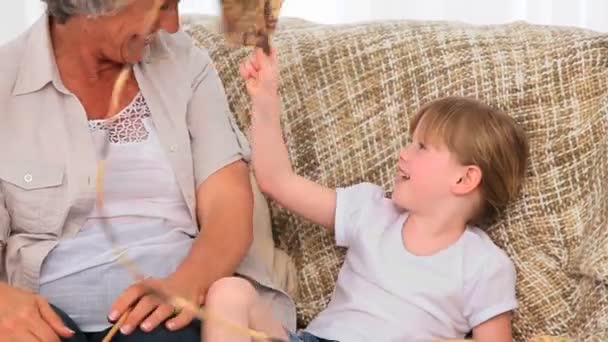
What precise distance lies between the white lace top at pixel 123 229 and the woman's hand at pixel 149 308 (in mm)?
80

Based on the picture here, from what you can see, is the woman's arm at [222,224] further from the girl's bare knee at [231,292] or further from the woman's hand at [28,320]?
the woman's hand at [28,320]

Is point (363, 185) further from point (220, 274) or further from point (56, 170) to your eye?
point (56, 170)

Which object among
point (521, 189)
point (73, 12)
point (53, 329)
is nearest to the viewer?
point (53, 329)

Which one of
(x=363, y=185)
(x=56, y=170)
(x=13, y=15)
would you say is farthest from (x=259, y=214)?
(x=13, y=15)

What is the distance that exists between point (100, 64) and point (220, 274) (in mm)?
324

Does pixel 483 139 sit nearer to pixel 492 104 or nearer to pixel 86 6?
pixel 492 104


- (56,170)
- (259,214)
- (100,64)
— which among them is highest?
(100,64)

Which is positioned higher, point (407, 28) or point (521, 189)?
point (407, 28)

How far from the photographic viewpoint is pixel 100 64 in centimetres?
139

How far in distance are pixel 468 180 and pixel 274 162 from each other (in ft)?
0.87

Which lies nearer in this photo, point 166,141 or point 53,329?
point 53,329

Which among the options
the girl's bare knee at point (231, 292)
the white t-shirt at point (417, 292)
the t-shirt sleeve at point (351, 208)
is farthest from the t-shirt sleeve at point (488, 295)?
the girl's bare knee at point (231, 292)

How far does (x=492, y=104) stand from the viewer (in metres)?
1.50

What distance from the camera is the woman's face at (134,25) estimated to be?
128 centimetres
